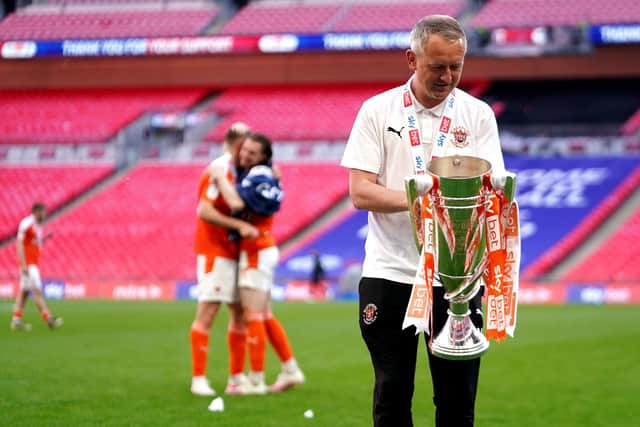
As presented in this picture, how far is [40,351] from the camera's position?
A: 478 inches

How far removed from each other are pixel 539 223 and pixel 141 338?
19.5 meters

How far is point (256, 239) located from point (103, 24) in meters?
33.1

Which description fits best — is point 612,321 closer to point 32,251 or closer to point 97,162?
point 32,251

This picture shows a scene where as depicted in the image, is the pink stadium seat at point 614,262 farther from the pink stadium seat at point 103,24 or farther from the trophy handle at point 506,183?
the trophy handle at point 506,183

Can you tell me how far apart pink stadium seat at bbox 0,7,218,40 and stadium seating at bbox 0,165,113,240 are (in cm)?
530

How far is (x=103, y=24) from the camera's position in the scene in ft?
131

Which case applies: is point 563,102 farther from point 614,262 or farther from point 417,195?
point 417,195

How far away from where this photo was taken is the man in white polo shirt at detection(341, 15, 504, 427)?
4.26 metres

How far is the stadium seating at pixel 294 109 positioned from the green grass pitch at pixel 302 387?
1984 centimetres

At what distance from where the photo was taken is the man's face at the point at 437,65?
398cm

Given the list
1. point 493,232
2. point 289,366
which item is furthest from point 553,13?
point 493,232

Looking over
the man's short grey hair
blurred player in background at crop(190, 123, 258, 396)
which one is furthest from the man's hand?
the man's short grey hair

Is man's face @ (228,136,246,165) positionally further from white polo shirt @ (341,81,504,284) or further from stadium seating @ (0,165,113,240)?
stadium seating @ (0,165,113,240)

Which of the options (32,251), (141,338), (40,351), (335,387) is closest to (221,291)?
(335,387)
